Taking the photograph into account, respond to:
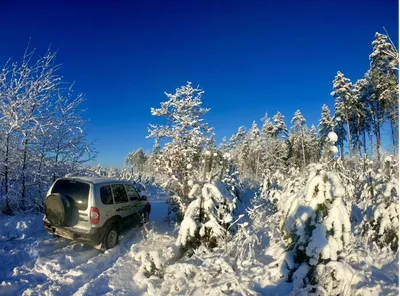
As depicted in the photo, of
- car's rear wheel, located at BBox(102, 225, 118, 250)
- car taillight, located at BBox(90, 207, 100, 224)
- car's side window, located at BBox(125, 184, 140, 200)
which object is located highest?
car's side window, located at BBox(125, 184, 140, 200)

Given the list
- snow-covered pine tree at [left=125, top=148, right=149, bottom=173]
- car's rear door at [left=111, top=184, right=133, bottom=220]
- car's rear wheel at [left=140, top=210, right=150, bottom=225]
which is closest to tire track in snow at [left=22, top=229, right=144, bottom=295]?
car's rear door at [left=111, top=184, right=133, bottom=220]

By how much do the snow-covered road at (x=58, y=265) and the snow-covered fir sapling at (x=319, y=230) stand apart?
2.80 metres

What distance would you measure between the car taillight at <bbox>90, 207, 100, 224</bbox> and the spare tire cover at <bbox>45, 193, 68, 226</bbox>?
0.68 metres

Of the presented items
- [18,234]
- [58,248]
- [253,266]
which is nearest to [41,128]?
[18,234]

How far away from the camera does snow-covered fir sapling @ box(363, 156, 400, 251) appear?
21.9ft

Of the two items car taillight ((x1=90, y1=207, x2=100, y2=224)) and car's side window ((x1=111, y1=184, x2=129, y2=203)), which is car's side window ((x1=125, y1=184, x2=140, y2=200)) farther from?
car taillight ((x1=90, y1=207, x2=100, y2=224))

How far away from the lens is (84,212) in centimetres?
688

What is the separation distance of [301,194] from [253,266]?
1464mm

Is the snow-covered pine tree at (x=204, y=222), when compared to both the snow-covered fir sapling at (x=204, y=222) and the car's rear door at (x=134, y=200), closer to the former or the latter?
the snow-covered fir sapling at (x=204, y=222)

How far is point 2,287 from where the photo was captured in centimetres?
488

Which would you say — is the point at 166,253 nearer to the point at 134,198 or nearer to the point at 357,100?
the point at 134,198

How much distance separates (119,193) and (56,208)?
178cm

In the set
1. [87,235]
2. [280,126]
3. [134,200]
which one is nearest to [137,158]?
[280,126]

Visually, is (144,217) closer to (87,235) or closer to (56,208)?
(87,235)
